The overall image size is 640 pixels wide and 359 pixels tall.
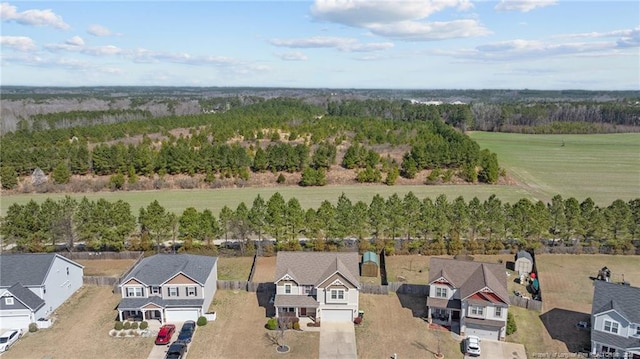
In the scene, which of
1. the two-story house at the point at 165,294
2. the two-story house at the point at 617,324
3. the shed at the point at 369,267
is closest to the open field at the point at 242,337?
the two-story house at the point at 165,294

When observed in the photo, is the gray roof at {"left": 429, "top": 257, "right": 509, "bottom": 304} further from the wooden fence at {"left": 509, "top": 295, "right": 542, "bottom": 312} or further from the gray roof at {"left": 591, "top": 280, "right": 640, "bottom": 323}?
the gray roof at {"left": 591, "top": 280, "right": 640, "bottom": 323}

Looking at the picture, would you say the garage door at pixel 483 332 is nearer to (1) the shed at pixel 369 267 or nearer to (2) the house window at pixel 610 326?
(2) the house window at pixel 610 326

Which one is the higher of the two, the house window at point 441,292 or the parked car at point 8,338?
the house window at point 441,292

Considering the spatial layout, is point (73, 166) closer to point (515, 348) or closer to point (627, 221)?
point (515, 348)

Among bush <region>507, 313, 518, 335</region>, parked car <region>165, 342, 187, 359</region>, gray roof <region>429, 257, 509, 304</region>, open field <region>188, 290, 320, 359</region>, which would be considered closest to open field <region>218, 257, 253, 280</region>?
open field <region>188, 290, 320, 359</region>

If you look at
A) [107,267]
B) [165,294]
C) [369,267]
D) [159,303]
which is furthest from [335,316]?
[107,267]

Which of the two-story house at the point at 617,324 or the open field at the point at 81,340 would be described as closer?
the two-story house at the point at 617,324

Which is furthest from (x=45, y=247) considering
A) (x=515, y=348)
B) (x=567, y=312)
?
(x=567, y=312)
